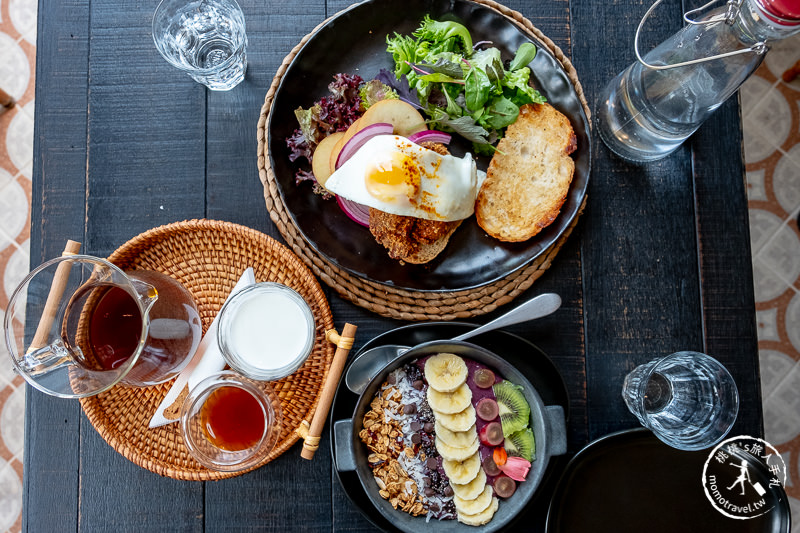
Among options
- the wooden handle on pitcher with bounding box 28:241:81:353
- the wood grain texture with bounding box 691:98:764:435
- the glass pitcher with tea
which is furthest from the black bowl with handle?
the wooden handle on pitcher with bounding box 28:241:81:353

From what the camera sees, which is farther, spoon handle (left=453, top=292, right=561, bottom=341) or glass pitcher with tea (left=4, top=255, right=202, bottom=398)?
spoon handle (left=453, top=292, right=561, bottom=341)

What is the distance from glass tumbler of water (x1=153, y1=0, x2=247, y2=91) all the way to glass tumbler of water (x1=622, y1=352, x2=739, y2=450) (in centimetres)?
132

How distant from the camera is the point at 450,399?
4.61 ft

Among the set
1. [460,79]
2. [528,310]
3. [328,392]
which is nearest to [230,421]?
[328,392]

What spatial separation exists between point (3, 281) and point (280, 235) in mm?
1613

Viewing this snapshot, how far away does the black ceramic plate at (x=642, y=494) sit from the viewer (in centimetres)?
147

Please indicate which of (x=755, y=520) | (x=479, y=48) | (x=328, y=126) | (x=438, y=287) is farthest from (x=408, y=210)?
(x=755, y=520)

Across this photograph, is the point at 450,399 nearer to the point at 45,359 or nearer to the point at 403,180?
the point at 403,180

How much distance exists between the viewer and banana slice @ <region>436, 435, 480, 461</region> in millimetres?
1377

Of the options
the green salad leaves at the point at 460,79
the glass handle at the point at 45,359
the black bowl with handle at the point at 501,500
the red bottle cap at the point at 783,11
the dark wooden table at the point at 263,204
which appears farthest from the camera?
the dark wooden table at the point at 263,204

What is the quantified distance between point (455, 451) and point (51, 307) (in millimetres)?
964

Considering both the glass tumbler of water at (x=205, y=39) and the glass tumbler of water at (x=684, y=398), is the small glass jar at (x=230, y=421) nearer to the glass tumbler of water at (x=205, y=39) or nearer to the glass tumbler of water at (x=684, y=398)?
the glass tumbler of water at (x=205, y=39)

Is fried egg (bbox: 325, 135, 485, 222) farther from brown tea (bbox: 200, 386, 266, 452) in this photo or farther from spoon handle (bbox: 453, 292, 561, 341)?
brown tea (bbox: 200, 386, 266, 452)

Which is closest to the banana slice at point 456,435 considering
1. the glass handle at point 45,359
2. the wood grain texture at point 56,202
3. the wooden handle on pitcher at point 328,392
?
the wooden handle on pitcher at point 328,392
